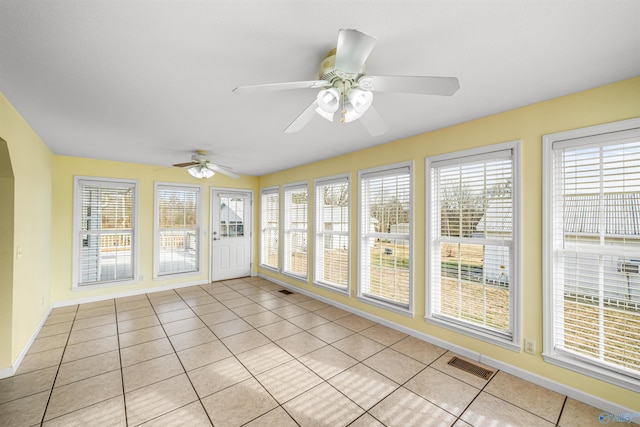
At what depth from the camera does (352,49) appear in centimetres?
121

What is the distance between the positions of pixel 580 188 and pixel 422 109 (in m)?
1.40

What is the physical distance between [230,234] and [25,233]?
347 centimetres

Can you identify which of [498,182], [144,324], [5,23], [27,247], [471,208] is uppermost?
[5,23]

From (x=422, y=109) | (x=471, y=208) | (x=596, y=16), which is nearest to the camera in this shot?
(x=596, y=16)

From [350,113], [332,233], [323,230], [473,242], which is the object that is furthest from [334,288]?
[350,113]

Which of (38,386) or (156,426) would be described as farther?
(38,386)

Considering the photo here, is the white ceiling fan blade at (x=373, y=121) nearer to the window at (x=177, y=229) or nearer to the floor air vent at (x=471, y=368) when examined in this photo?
the floor air vent at (x=471, y=368)

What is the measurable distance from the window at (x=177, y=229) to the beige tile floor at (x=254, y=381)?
1.70 metres

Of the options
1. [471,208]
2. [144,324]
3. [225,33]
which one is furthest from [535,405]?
[144,324]

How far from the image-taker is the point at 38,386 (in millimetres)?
2283

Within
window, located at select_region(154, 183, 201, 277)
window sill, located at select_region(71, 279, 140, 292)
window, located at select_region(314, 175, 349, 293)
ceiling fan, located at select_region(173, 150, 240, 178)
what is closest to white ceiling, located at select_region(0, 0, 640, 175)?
ceiling fan, located at select_region(173, 150, 240, 178)

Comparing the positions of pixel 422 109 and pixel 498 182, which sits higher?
pixel 422 109

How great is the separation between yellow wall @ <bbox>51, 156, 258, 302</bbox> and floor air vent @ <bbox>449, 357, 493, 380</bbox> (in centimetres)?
483

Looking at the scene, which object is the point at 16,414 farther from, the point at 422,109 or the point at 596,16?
the point at 596,16
